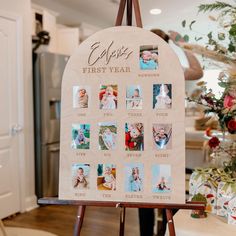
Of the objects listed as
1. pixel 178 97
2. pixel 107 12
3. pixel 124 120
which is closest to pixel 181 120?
pixel 178 97

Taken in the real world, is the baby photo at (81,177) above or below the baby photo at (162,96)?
below

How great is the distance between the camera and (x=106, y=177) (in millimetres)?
1536

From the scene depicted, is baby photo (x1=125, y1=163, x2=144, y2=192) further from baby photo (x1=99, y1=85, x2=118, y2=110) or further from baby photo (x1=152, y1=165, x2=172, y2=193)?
baby photo (x1=99, y1=85, x2=118, y2=110)

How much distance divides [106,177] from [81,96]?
1.33 feet

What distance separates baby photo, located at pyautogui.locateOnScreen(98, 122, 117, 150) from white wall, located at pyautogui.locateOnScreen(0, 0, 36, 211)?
2.43 m

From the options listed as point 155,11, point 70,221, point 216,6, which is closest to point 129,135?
point 216,6

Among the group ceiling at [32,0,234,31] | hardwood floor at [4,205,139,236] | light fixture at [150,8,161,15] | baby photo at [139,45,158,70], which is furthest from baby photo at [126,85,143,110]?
light fixture at [150,8,161,15]

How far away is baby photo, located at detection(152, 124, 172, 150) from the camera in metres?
1.49

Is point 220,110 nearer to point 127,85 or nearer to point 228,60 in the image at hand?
point 228,60

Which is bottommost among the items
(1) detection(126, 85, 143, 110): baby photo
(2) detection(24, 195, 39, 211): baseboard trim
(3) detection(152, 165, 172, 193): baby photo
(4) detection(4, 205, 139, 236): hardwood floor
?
(4) detection(4, 205, 139, 236): hardwood floor

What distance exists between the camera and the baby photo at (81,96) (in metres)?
1.56

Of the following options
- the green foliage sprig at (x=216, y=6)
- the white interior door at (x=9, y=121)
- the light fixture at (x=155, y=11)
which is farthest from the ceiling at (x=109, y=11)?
the green foliage sprig at (x=216, y=6)

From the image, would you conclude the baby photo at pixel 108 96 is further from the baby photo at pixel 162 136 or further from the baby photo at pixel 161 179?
the baby photo at pixel 161 179

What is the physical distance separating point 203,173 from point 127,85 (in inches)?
26.2
